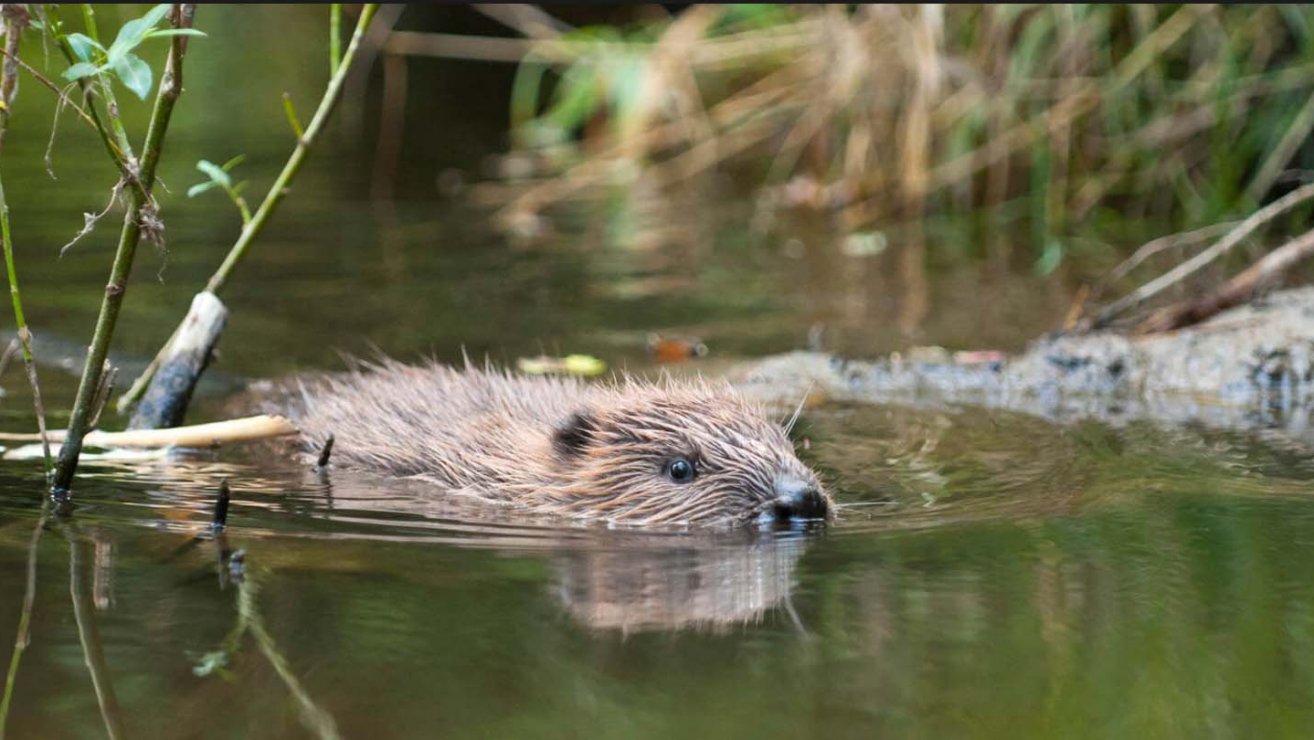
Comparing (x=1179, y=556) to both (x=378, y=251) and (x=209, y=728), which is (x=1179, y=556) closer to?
(x=209, y=728)

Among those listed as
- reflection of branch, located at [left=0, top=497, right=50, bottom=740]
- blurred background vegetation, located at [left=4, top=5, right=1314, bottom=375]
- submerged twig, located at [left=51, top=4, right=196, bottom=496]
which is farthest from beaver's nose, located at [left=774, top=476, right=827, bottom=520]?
blurred background vegetation, located at [left=4, top=5, right=1314, bottom=375]

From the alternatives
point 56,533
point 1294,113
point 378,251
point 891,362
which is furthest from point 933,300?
point 56,533

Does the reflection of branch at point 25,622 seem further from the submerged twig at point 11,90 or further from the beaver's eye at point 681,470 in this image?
the beaver's eye at point 681,470

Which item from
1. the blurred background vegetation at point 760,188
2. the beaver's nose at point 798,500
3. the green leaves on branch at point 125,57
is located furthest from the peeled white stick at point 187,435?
the blurred background vegetation at point 760,188

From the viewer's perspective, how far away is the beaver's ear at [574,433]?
4551 mm

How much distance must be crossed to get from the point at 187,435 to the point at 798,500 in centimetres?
166

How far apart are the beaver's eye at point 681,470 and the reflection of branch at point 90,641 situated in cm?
145

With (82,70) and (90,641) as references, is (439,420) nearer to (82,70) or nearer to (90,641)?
(82,70)

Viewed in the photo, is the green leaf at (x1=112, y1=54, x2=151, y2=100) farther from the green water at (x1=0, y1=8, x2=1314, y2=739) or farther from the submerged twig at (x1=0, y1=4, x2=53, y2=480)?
the green water at (x1=0, y1=8, x2=1314, y2=739)

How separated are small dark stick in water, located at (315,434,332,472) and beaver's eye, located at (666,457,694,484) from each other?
0.88m

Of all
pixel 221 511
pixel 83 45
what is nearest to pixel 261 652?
pixel 221 511

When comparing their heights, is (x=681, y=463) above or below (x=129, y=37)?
below

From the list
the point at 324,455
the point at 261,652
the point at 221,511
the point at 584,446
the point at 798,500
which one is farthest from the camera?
the point at 324,455

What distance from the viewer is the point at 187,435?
4.62 meters
